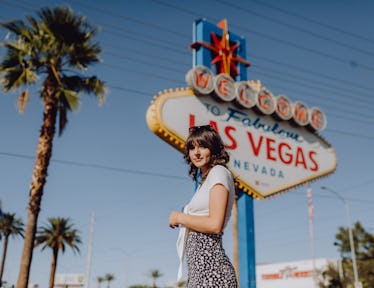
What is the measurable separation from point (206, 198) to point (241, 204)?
9.36 metres

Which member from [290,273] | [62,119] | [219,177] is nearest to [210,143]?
[219,177]

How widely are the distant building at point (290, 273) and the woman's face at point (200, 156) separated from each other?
47135 mm

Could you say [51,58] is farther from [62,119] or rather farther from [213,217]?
[213,217]

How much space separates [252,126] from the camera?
12.6m

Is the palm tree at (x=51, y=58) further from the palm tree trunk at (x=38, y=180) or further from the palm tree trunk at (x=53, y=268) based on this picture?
the palm tree trunk at (x=53, y=268)

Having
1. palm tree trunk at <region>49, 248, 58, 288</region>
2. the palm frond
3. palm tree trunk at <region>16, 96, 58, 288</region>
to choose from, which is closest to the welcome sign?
palm tree trunk at <region>16, 96, 58, 288</region>

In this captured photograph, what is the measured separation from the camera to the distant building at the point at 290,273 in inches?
1915

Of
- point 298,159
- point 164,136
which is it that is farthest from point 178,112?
point 298,159

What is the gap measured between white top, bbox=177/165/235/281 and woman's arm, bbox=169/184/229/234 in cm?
5

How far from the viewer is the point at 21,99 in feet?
43.5

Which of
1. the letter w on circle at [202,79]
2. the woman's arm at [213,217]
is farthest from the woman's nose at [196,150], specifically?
the letter w on circle at [202,79]

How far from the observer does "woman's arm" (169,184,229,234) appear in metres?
2.23

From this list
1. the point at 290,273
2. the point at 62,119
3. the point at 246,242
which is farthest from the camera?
the point at 290,273

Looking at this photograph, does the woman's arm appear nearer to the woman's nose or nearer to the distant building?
the woman's nose
